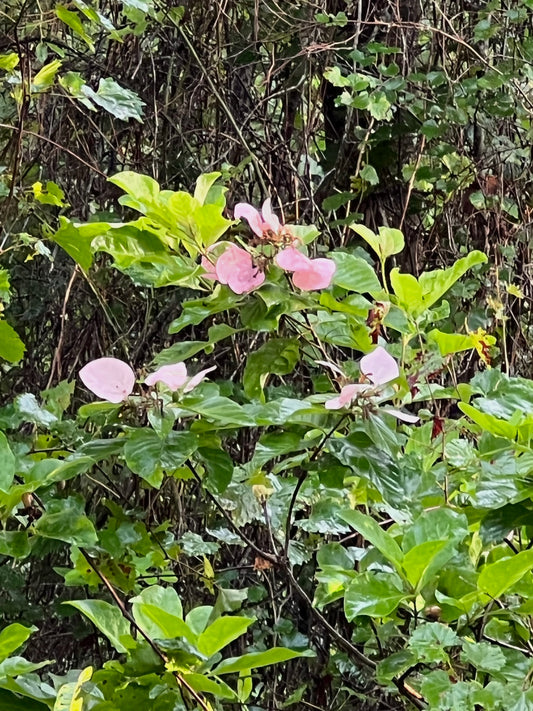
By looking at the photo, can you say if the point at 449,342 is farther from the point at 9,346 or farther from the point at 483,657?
the point at 9,346

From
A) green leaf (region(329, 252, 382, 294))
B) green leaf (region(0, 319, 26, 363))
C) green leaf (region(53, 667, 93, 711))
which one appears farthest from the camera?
green leaf (region(0, 319, 26, 363))

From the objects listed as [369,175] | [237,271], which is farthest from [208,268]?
[369,175]

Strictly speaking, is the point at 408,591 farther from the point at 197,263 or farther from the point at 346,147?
the point at 346,147

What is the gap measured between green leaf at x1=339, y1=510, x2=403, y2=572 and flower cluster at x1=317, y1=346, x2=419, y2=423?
0.08 metres

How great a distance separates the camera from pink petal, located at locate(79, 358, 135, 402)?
58 centimetres

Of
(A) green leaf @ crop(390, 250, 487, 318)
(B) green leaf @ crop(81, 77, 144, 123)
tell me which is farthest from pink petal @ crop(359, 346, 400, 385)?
(B) green leaf @ crop(81, 77, 144, 123)

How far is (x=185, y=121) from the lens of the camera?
1.47m

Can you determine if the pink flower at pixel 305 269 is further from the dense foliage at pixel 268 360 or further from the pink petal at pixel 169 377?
the pink petal at pixel 169 377

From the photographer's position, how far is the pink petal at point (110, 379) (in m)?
0.58

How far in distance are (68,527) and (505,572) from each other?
34 cm

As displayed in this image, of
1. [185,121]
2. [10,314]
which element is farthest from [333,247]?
[10,314]

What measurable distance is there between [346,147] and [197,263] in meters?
0.90

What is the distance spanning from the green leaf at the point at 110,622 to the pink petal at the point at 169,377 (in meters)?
0.17

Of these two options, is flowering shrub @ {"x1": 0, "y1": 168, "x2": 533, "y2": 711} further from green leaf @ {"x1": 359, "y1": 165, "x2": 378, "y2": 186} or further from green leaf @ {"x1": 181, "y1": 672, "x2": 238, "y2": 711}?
green leaf @ {"x1": 359, "y1": 165, "x2": 378, "y2": 186}
